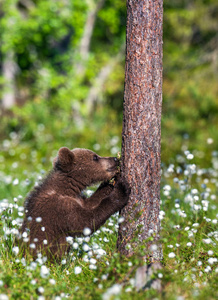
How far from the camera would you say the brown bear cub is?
15.5 feet

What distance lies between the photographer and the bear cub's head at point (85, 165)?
536 centimetres

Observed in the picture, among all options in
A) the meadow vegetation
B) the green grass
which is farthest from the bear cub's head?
the meadow vegetation

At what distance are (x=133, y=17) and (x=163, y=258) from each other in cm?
275

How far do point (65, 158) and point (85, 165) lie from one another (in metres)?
0.40

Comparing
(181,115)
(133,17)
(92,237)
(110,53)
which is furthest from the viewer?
(110,53)

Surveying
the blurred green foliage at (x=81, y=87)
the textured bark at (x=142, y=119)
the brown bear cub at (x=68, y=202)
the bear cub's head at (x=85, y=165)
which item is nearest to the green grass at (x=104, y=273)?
the brown bear cub at (x=68, y=202)

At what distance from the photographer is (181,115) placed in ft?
44.9

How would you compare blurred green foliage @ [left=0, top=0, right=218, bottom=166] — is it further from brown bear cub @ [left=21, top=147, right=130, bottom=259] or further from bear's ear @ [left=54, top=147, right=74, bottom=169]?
bear's ear @ [left=54, top=147, right=74, bottom=169]

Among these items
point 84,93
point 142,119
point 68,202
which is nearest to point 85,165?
point 68,202

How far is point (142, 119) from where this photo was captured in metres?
4.55

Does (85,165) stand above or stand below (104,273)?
above

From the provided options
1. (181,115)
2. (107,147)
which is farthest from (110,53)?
(107,147)

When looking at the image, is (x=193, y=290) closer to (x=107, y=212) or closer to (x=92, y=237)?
(x=107, y=212)

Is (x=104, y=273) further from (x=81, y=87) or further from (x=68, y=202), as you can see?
(x=81, y=87)
